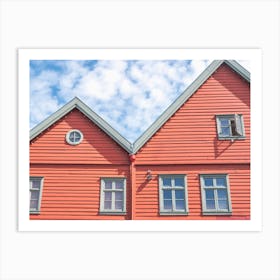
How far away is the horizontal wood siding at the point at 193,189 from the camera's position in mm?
3957

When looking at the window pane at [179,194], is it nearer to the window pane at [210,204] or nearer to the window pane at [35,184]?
the window pane at [210,204]

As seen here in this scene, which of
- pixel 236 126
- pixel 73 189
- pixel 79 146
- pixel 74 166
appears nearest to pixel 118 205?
pixel 73 189

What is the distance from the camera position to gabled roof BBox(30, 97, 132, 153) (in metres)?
4.08

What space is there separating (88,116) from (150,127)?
0.64 m

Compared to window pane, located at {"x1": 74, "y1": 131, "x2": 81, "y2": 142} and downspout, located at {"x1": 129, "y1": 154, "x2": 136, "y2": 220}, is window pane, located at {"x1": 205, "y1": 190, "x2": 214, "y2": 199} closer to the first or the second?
downspout, located at {"x1": 129, "y1": 154, "x2": 136, "y2": 220}

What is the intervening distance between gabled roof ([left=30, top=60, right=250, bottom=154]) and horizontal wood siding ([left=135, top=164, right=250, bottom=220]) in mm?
281

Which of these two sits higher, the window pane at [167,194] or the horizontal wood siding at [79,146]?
the horizontal wood siding at [79,146]

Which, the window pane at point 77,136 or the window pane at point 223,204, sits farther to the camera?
the window pane at point 77,136

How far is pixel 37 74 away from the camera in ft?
13.2

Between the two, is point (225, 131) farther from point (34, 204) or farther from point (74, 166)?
point (34, 204)

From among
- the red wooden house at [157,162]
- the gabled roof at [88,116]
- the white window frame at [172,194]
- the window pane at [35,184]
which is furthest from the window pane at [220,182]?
the window pane at [35,184]

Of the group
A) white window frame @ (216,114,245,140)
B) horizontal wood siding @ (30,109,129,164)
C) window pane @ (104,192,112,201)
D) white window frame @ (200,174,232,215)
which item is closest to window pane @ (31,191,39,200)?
horizontal wood siding @ (30,109,129,164)
